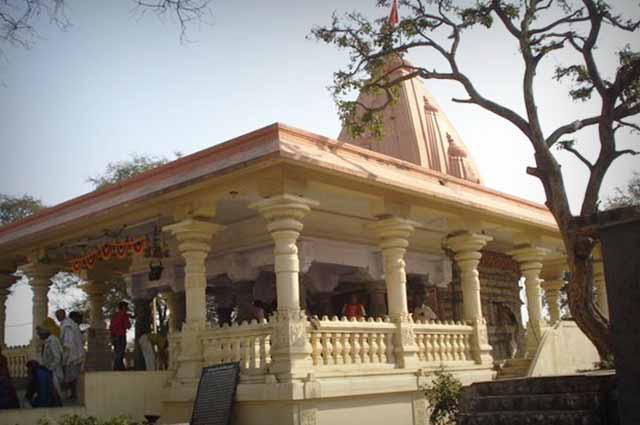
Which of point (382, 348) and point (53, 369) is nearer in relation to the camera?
point (382, 348)

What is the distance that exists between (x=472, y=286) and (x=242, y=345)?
468cm

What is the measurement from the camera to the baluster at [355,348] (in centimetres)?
1034

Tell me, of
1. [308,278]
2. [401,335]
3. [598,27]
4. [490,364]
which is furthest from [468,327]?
[598,27]

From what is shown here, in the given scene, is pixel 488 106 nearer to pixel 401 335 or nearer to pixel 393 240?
pixel 393 240

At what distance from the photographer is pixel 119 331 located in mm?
13312

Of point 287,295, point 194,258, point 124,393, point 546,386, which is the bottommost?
point 546,386

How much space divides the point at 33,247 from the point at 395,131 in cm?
1000

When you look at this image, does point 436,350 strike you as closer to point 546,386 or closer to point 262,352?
point 262,352

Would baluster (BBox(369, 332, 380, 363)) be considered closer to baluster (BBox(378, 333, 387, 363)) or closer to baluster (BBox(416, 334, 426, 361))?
baluster (BBox(378, 333, 387, 363))

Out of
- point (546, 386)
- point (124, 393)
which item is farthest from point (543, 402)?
point (124, 393)

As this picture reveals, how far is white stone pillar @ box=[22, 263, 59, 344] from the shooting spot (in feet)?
45.0

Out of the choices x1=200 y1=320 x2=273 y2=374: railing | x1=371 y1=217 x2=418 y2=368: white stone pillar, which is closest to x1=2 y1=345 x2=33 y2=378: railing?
x1=200 y1=320 x2=273 y2=374: railing


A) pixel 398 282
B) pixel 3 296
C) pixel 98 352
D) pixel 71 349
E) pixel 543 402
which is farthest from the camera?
pixel 98 352

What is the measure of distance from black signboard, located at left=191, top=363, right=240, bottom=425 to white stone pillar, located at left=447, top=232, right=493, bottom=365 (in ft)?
15.4
